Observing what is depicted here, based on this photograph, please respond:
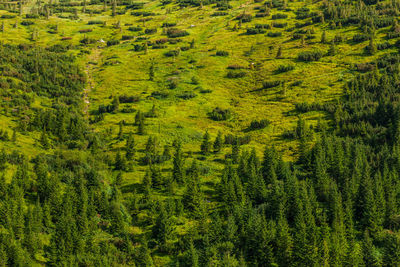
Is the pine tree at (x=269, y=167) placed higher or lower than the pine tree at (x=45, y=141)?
lower

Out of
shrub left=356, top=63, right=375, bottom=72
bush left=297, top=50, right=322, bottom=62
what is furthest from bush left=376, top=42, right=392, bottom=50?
bush left=297, top=50, right=322, bottom=62

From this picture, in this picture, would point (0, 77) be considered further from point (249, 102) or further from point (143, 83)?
point (249, 102)

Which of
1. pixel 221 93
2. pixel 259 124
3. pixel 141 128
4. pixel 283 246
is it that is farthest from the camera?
pixel 221 93

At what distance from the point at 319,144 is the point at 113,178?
64.8m

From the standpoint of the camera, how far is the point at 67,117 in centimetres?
12600

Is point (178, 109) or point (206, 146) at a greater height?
point (178, 109)

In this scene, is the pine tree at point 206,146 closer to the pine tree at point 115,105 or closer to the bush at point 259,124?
the bush at point 259,124

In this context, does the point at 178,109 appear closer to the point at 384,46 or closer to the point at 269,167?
the point at 269,167

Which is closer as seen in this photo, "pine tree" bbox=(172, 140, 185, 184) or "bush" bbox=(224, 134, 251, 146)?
"pine tree" bbox=(172, 140, 185, 184)

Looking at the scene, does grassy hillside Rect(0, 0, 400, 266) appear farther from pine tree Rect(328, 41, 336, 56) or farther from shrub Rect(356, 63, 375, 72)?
pine tree Rect(328, 41, 336, 56)

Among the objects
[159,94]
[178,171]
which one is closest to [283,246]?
[178,171]

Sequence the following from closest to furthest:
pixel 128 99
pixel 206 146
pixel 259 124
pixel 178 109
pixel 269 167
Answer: pixel 269 167 < pixel 206 146 < pixel 259 124 < pixel 178 109 < pixel 128 99

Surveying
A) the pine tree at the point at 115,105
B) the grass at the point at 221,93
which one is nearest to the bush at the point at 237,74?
the grass at the point at 221,93

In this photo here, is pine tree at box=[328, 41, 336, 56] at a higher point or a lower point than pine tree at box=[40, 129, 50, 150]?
higher
